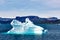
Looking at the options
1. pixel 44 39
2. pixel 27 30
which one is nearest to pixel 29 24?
pixel 27 30

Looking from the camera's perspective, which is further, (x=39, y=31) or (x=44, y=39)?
(x=39, y=31)

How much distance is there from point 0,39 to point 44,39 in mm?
5931

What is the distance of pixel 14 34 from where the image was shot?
46156mm

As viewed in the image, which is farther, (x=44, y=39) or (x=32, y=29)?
(x=32, y=29)

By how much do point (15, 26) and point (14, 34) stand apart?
11.5 feet

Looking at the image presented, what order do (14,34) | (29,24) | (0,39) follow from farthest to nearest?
(14,34) → (29,24) → (0,39)

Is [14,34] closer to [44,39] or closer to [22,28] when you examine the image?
[22,28]

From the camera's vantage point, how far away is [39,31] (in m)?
44.2

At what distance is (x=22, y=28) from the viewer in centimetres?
4362

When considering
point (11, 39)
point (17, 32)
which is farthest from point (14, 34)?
point (11, 39)

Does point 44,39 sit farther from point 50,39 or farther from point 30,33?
point 30,33

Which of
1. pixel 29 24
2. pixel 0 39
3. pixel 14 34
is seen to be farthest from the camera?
pixel 14 34

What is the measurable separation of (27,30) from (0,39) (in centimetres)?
586

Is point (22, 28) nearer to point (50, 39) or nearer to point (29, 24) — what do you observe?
point (29, 24)
